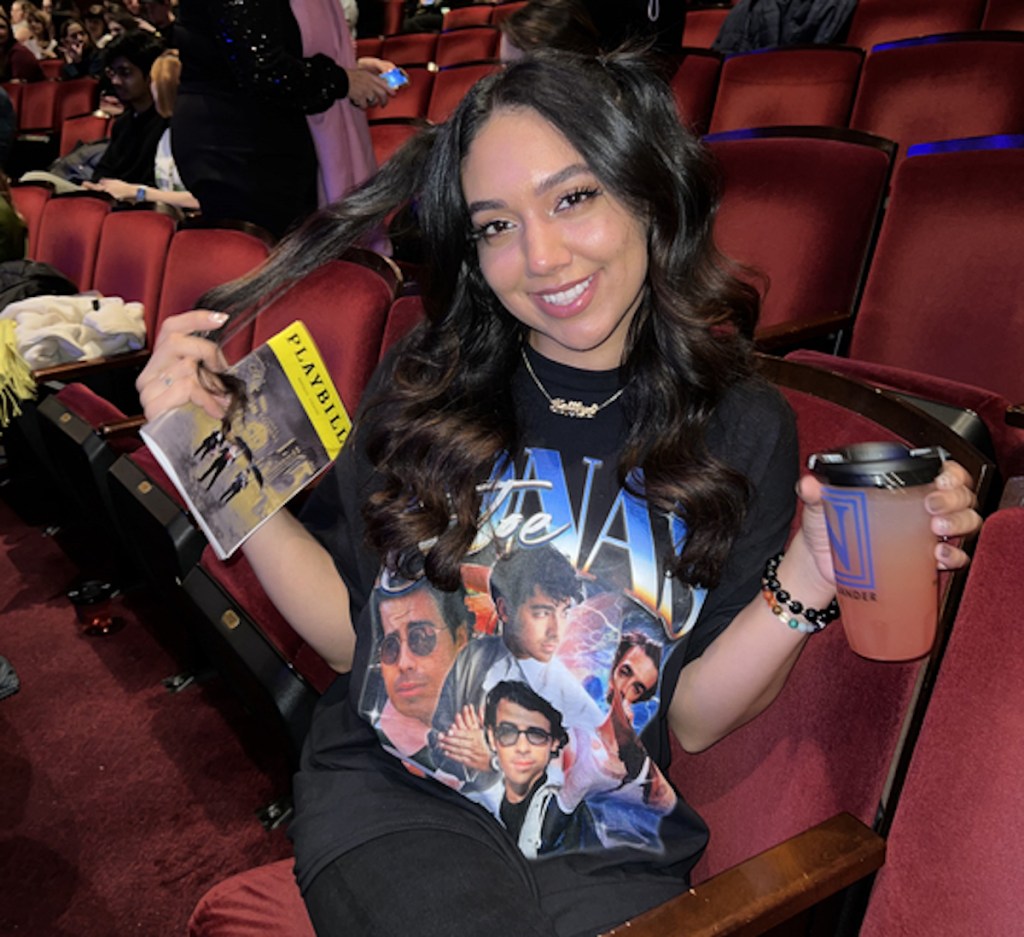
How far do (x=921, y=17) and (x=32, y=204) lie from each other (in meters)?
3.19

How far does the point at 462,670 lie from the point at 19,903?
99 cm

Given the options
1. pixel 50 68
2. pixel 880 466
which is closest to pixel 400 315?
pixel 880 466

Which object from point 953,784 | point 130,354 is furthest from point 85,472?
point 953,784

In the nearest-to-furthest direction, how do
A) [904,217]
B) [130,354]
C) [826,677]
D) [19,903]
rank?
[826,677]
[19,903]
[904,217]
[130,354]

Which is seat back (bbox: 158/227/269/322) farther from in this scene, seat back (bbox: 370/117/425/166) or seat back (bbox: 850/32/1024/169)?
seat back (bbox: 850/32/1024/169)

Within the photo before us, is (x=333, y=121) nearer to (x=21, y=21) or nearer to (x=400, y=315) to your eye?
(x=400, y=315)

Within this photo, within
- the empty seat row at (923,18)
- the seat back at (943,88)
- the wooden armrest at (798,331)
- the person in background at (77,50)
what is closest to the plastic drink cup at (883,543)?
the wooden armrest at (798,331)

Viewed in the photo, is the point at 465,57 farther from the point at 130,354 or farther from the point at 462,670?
the point at 462,670

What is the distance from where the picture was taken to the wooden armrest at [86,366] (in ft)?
6.84

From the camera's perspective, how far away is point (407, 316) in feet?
4.66

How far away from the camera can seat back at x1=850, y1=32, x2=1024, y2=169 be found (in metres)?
2.02

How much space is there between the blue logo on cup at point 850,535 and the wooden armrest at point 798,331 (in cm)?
86

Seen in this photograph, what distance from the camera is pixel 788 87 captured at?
Result: 8.29 feet

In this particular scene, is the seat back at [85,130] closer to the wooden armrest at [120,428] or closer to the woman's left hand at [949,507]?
the wooden armrest at [120,428]
